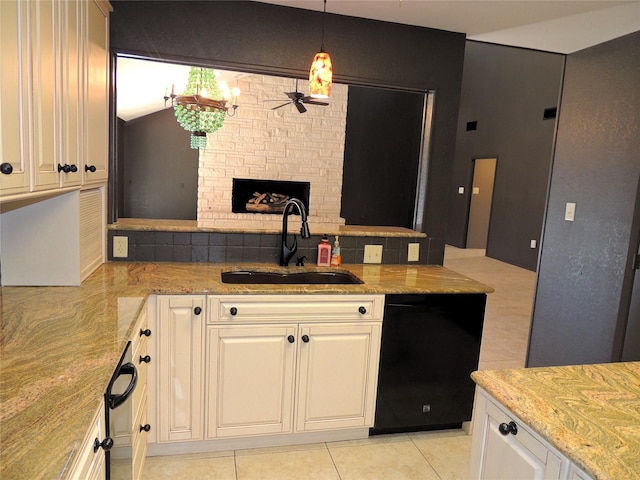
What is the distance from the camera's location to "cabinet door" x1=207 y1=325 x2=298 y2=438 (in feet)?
7.06

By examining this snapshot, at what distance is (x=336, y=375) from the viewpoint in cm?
230

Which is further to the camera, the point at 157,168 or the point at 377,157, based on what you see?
the point at 157,168

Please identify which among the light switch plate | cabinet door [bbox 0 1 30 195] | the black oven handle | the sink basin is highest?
cabinet door [bbox 0 1 30 195]

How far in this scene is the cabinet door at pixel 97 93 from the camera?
1.93m

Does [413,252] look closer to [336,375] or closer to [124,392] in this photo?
[336,375]

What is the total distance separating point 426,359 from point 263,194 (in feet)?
13.7

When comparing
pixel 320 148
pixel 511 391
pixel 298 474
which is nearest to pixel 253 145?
pixel 320 148

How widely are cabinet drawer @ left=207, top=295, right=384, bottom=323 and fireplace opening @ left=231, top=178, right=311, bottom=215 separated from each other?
3912 millimetres

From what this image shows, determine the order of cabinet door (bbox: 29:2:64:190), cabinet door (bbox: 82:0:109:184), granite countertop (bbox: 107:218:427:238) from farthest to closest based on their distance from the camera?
1. granite countertop (bbox: 107:218:427:238)
2. cabinet door (bbox: 82:0:109:184)
3. cabinet door (bbox: 29:2:64:190)

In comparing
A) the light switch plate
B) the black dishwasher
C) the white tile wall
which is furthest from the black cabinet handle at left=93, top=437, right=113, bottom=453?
the white tile wall

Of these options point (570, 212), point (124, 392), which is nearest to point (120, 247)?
point (124, 392)

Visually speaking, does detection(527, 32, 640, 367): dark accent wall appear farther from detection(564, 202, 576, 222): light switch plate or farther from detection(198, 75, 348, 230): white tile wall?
detection(198, 75, 348, 230): white tile wall

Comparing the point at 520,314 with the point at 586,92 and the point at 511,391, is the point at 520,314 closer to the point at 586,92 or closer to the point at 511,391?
the point at 586,92

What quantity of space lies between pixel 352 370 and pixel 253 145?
421cm
